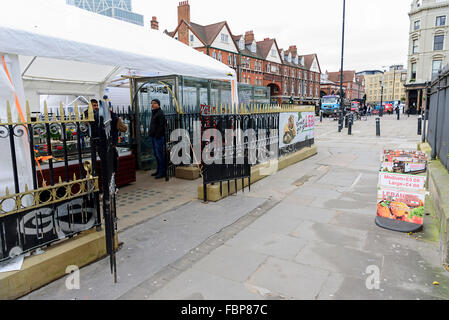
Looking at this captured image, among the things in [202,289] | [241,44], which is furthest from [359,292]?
[241,44]

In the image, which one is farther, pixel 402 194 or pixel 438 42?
pixel 438 42

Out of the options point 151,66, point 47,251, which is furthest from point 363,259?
point 151,66

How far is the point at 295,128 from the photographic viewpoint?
10070mm

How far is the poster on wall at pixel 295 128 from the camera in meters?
9.17

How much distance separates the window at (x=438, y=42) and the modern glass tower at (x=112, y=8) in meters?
111

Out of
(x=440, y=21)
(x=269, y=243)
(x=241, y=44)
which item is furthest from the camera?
(x=241, y=44)

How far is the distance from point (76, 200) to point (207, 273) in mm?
1711

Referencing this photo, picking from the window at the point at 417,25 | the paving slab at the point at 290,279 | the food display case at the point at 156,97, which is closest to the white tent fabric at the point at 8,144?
the paving slab at the point at 290,279

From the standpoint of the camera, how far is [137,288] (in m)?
3.14

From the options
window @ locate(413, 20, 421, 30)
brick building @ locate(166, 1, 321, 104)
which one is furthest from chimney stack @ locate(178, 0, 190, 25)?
window @ locate(413, 20, 421, 30)

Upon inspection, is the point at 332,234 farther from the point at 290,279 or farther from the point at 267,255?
the point at 290,279

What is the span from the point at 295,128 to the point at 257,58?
45.7 meters
